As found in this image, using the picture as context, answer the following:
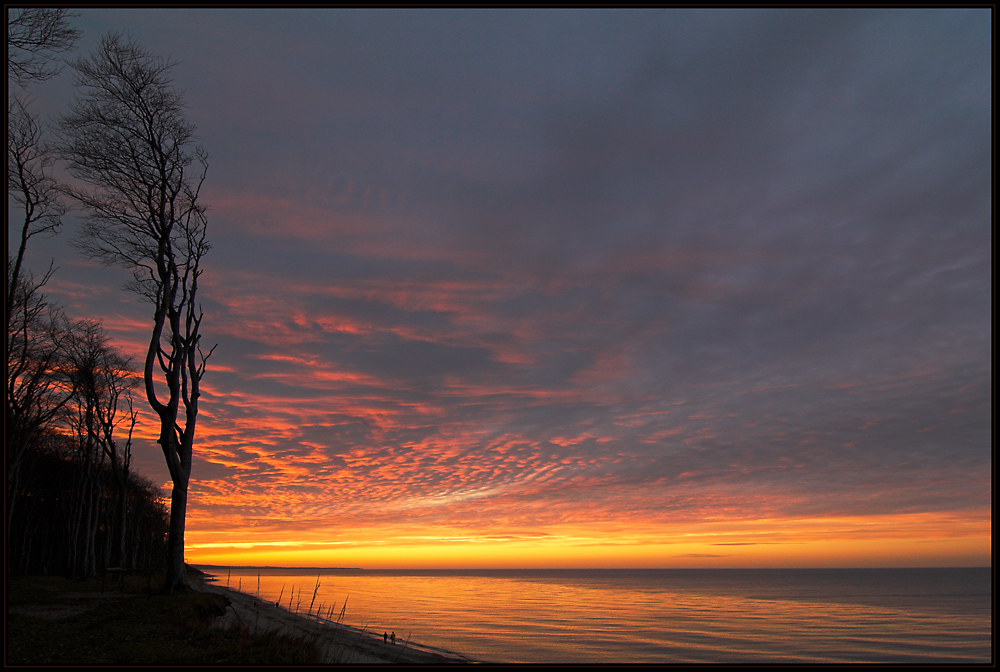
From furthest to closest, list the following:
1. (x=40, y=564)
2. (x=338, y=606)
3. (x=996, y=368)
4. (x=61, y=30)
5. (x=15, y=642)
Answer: (x=338, y=606) → (x=40, y=564) → (x=15, y=642) → (x=61, y=30) → (x=996, y=368)

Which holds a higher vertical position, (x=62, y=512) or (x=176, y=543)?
(x=176, y=543)

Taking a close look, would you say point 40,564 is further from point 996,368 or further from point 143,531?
point 996,368

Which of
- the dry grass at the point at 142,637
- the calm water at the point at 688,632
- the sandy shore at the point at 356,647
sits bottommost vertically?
the calm water at the point at 688,632

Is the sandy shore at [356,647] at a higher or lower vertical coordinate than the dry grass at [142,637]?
lower

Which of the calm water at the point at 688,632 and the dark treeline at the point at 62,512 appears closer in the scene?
the calm water at the point at 688,632

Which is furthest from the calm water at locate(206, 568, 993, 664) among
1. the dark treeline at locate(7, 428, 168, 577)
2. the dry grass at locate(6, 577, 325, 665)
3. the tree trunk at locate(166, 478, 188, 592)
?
the dark treeline at locate(7, 428, 168, 577)

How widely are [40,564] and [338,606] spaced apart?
27.1 m

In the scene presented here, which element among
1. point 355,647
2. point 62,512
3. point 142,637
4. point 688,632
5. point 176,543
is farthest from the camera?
point 62,512

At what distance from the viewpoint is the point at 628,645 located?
31891mm

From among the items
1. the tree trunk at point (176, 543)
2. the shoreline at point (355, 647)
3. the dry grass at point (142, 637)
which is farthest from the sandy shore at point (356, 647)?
the tree trunk at point (176, 543)

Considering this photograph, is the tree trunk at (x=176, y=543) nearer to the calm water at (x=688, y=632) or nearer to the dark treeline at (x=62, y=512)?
the calm water at (x=688, y=632)

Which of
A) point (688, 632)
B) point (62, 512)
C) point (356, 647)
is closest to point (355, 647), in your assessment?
point (356, 647)

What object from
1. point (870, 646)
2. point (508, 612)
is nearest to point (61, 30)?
point (870, 646)

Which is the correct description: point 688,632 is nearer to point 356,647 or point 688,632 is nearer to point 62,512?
point 356,647
